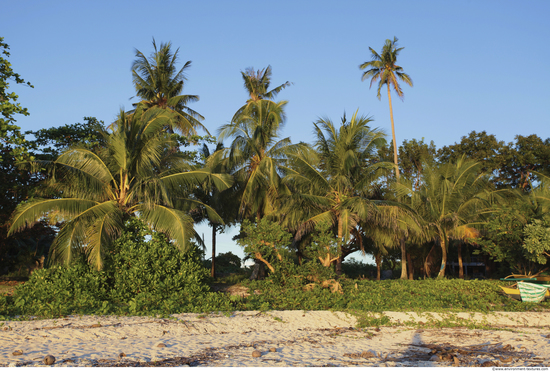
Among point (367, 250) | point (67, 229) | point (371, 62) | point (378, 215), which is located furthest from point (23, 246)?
point (371, 62)

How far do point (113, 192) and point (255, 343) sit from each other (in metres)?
8.45

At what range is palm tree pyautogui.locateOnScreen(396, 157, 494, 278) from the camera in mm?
21766

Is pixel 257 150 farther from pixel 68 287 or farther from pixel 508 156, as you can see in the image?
pixel 508 156

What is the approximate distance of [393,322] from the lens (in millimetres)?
10406

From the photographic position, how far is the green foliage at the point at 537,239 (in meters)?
17.1

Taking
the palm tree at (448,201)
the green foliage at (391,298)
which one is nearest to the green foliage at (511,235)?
the palm tree at (448,201)

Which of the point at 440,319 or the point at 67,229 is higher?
the point at 67,229

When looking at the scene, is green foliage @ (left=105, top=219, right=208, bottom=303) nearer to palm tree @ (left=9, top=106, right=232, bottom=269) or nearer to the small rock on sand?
palm tree @ (left=9, top=106, right=232, bottom=269)

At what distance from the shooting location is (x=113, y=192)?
1373 cm

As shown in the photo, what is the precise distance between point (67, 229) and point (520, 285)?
1469 centimetres

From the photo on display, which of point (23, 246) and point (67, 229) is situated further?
point (23, 246)

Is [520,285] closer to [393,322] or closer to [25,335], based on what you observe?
[393,322]

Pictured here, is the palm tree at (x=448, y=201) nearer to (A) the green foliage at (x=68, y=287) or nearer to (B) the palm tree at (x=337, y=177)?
(B) the palm tree at (x=337, y=177)

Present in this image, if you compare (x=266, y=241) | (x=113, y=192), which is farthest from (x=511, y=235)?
(x=113, y=192)
